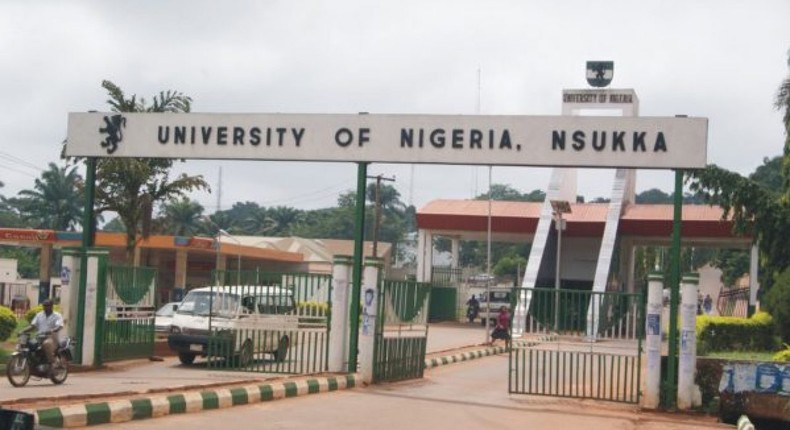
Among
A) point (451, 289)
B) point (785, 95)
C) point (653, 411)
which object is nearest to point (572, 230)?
point (451, 289)

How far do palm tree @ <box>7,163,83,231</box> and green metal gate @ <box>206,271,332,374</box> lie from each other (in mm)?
60082

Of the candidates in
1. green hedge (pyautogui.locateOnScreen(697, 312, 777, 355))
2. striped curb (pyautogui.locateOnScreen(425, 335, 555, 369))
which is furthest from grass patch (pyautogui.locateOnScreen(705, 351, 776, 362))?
striped curb (pyautogui.locateOnScreen(425, 335, 555, 369))

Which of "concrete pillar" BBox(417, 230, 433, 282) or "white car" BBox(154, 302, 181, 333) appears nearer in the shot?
"white car" BBox(154, 302, 181, 333)

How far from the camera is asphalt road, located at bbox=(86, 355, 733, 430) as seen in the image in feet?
38.7

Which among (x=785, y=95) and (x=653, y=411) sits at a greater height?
(x=785, y=95)

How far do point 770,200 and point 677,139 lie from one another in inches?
633

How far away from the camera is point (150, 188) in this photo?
29.0 m

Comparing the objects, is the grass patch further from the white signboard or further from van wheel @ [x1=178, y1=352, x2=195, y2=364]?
van wheel @ [x1=178, y1=352, x2=195, y2=364]

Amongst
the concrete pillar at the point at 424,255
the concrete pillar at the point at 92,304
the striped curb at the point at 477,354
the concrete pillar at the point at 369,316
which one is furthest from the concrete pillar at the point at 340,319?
the concrete pillar at the point at 424,255

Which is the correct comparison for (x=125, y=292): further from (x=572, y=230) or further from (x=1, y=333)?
(x=572, y=230)

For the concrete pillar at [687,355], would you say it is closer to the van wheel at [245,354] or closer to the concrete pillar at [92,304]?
the van wheel at [245,354]

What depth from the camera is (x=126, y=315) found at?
19.5m

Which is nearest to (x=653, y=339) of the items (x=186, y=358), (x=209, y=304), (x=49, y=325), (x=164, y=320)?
(x=209, y=304)

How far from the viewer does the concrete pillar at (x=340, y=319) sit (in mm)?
17359
